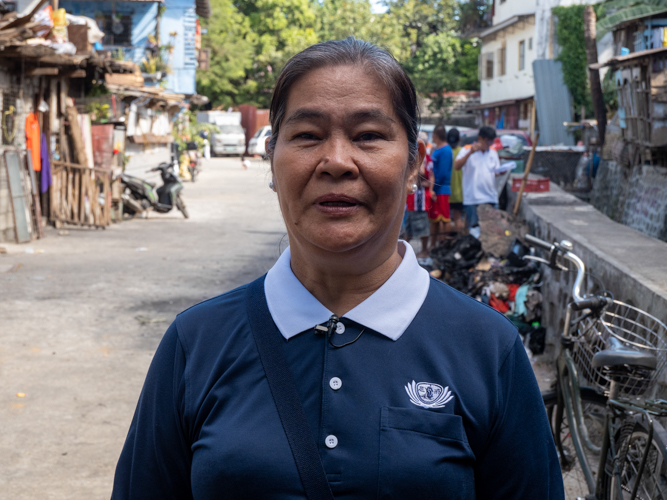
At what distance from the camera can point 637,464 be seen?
2.93 meters

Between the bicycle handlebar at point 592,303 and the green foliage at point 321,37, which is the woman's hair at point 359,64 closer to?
the bicycle handlebar at point 592,303

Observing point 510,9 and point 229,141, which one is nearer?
point 510,9

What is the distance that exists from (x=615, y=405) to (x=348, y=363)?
1.93 m

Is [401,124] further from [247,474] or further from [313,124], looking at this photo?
[247,474]

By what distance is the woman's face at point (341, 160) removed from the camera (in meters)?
1.48

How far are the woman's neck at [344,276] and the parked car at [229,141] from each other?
36.9 m

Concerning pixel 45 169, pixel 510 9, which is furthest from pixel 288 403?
pixel 510 9

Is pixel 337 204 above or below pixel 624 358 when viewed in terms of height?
above

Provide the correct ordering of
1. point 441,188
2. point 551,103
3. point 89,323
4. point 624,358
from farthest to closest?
point 551,103 < point 441,188 < point 89,323 < point 624,358

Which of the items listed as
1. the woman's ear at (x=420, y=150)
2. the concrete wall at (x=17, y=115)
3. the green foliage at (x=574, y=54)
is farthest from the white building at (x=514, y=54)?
the woman's ear at (x=420, y=150)

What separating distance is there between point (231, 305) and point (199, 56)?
33982 mm

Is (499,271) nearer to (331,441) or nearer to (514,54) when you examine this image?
(331,441)

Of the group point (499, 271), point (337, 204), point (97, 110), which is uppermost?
point (97, 110)

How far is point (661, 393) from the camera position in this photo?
11.6 feet
